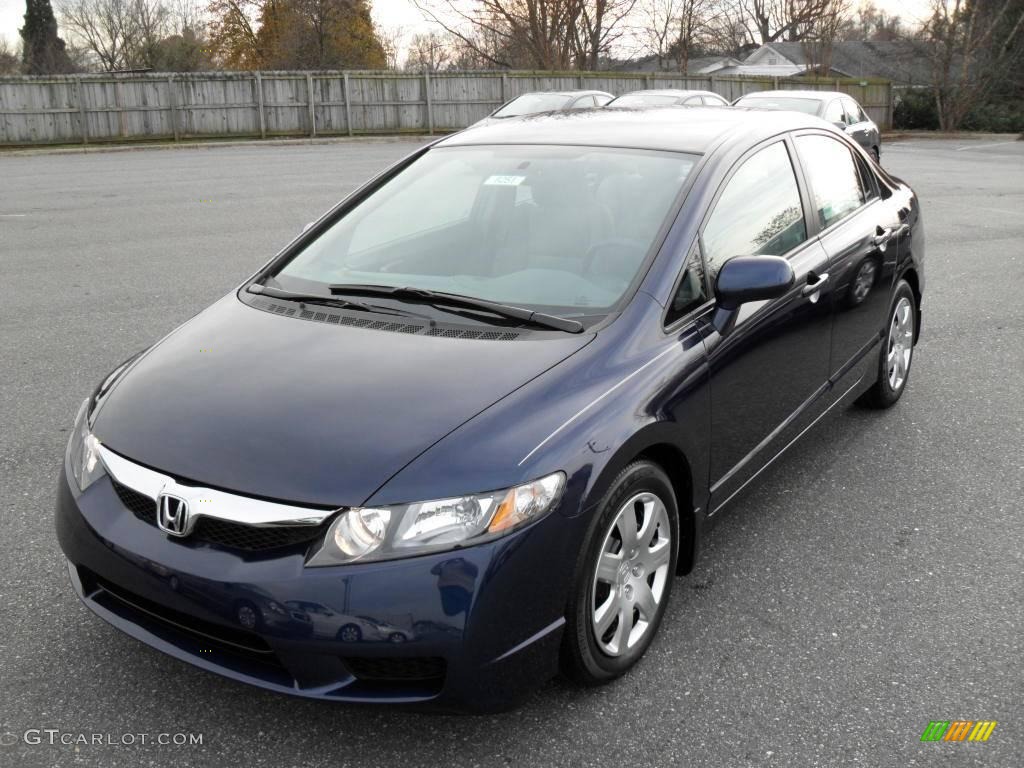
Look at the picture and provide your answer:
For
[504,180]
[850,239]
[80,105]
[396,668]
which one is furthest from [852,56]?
[396,668]

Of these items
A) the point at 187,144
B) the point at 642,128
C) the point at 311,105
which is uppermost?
the point at 311,105

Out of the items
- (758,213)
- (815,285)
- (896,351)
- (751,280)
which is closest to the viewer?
(751,280)

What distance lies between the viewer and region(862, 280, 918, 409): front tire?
5066 mm

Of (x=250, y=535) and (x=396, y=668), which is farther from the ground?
(x=250, y=535)

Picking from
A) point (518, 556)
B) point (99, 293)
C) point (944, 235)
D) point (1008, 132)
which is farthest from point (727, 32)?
point (518, 556)

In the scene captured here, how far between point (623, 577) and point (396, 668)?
79cm

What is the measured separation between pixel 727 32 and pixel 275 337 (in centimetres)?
6740

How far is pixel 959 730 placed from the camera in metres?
2.73

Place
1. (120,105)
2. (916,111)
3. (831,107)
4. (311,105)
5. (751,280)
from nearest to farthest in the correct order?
(751,280) → (831,107) → (120,105) → (311,105) → (916,111)

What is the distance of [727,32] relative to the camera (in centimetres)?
6475

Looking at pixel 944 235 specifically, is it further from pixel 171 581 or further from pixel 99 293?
pixel 171 581

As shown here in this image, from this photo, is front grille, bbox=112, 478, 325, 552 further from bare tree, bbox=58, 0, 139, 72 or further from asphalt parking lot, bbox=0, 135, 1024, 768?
bare tree, bbox=58, 0, 139, 72

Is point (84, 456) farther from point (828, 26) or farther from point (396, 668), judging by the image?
point (828, 26)

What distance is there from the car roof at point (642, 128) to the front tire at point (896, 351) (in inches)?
45.2
